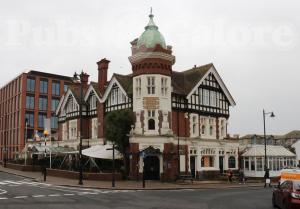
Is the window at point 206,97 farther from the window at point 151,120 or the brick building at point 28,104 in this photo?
the brick building at point 28,104

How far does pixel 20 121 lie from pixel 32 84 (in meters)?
8.78

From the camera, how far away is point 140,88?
41.6 metres

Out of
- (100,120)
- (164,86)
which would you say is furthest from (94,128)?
(164,86)

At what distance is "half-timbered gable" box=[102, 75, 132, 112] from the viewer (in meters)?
44.2

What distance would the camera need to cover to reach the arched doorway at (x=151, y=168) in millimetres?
40031

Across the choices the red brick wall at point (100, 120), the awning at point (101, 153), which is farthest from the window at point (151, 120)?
the red brick wall at point (100, 120)

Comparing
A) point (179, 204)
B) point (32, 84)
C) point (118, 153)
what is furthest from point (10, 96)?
point (179, 204)

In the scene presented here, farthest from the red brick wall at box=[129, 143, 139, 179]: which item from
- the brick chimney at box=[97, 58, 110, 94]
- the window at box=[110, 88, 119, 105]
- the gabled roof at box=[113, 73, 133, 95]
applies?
the brick chimney at box=[97, 58, 110, 94]

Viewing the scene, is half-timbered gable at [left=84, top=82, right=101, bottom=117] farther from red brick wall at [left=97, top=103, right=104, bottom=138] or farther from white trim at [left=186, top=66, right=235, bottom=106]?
white trim at [left=186, top=66, right=235, bottom=106]

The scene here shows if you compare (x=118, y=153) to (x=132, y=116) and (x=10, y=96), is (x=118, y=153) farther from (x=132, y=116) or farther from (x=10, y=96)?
(x=10, y=96)

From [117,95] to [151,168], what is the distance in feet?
33.8

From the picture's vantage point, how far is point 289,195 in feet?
57.4

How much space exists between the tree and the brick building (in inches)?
1904

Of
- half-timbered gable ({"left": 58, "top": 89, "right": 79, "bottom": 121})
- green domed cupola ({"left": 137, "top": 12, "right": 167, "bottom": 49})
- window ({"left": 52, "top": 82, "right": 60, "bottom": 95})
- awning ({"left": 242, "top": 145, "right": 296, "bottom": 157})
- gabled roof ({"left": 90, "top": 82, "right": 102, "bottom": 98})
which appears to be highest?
window ({"left": 52, "top": 82, "right": 60, "bottom": 95})
